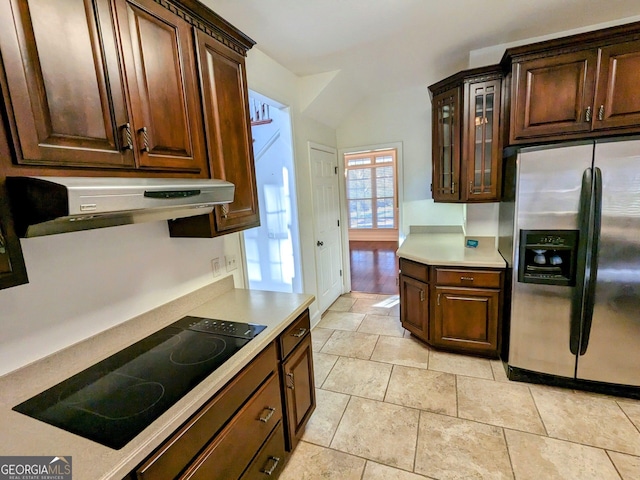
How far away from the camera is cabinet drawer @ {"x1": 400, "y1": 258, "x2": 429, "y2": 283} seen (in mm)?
2604

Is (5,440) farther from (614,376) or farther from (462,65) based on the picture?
(462,65)

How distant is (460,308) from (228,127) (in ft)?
7.37

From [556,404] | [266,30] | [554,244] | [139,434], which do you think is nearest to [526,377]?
[556,404]

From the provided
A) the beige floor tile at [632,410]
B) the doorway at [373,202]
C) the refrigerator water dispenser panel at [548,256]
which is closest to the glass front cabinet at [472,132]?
the refrigerator water dispenser panel at [548,256]

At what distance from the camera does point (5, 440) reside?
833mm

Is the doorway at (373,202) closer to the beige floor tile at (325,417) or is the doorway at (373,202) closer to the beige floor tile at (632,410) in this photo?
the beige floor tile at (325,417)

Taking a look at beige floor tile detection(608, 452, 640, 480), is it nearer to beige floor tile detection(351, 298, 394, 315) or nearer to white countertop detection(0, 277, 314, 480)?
white countertop detection(0, 277, 314, 480)

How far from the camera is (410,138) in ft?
12.1

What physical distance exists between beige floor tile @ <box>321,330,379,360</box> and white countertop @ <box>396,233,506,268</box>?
0.91 meters

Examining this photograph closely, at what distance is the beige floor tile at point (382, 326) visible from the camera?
3.10 metres

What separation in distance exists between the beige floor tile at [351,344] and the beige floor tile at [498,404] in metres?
0.82

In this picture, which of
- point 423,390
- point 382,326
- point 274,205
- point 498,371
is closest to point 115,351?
point 423,390

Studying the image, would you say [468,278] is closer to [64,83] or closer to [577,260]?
[577,260]

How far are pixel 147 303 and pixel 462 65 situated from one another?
11.1 ft
